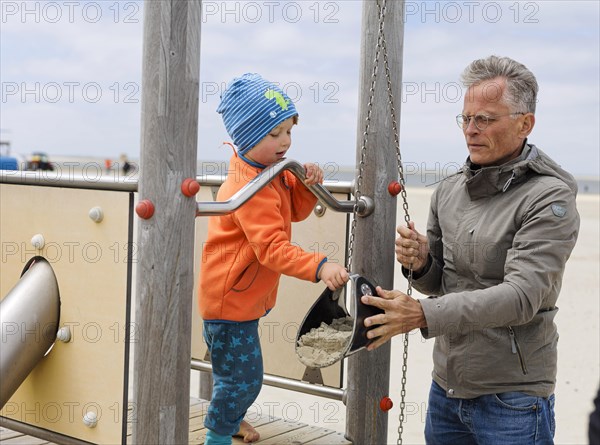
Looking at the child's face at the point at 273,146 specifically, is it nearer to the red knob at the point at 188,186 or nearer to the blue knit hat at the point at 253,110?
the blue knit hat at the point at 253,110

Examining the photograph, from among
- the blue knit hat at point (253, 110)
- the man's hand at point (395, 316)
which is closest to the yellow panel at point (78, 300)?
the blue knit hat at point (253, 110)

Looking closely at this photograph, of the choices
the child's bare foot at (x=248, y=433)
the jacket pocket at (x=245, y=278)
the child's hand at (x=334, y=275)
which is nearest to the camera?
the child's hand at (x=334, y=275)

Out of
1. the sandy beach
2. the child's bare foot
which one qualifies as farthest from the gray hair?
the sandy beach

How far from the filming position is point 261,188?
2.71 meters

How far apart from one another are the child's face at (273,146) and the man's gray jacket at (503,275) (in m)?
0.60

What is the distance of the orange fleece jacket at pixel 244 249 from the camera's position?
274 centimetres

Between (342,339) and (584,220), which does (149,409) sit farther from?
(584,220)

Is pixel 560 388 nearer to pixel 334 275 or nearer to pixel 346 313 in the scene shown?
pixel 346 313

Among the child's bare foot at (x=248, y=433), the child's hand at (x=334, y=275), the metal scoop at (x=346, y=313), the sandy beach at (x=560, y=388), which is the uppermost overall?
the child's hand at (x=334, y=275)

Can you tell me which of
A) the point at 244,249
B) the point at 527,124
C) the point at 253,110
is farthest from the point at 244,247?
the point at 527,124

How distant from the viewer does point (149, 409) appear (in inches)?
99.6

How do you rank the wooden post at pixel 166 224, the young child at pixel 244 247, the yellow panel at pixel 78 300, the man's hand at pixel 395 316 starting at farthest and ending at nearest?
the yellow panel at pixel 78 300 < the young child at pixel 244 247 < the man's hand at pixel 395 316 < the wooden post at pixel 166 224

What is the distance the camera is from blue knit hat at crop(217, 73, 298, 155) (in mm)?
2799

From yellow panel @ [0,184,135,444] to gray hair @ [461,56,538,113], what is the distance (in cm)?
134
